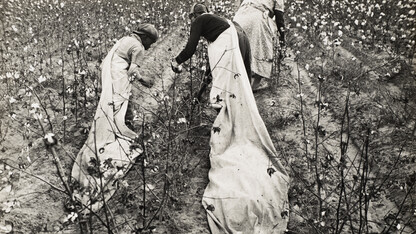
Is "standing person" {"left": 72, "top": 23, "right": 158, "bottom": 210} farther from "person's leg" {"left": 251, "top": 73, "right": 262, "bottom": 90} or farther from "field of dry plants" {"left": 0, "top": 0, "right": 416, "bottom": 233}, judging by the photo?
"person's leg" {"left": 251, "top": 73, "right": 262, "bottom": 90}

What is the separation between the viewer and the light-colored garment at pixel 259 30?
529 centimetres

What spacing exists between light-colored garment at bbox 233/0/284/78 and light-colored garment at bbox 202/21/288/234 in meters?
1.21

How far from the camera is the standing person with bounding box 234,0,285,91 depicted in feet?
17.4

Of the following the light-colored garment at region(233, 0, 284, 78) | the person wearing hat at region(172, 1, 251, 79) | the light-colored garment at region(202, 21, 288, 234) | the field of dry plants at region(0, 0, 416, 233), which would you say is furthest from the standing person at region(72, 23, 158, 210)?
the light-colored garment at region(233, 0, 284, 78)

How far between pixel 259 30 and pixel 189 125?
242 cm

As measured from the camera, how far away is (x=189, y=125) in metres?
3.42

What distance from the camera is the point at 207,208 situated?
2916 mm

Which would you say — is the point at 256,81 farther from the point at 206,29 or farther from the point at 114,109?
the point at 114,109

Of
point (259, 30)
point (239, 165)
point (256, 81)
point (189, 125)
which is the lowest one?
point (239, 165)

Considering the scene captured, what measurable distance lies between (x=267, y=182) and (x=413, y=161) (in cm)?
132

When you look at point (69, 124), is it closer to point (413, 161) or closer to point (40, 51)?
point (40, 51)

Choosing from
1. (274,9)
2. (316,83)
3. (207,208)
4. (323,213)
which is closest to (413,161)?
(323,213)

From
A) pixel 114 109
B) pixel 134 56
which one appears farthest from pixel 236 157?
pixel 134 56

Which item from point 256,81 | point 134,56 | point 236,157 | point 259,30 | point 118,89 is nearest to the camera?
point 236,157
